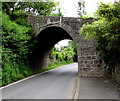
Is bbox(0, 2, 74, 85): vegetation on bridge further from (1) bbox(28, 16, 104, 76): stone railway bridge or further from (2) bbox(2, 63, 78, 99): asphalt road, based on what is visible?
(1) bbox(28, 16, 104, 76): stone railway bridge

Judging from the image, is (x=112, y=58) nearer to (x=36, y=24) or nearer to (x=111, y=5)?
(x=111, y=5)

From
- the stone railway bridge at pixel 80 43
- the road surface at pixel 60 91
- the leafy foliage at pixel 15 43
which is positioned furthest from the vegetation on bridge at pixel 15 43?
the stone railway bridge at pixel 80 43

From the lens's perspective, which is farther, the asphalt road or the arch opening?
the arch opening

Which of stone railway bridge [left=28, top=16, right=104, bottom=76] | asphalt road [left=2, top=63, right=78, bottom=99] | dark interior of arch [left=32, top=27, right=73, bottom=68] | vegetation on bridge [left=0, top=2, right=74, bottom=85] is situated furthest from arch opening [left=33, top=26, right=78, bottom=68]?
asphalt road [left=2, top=63, right=78, bottom=99]

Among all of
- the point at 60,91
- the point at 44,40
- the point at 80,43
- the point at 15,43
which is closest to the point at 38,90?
the point at 60,91

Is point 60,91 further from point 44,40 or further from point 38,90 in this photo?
point 44,40

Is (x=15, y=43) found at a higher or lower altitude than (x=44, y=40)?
lower

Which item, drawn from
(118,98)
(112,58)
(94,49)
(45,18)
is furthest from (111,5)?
(45,18)

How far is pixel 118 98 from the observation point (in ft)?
16.6

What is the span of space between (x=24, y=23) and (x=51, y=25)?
2.52m

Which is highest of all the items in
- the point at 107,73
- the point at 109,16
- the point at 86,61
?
the point at 109,16

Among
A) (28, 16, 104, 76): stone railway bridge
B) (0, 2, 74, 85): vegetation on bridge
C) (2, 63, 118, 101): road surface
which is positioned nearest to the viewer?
(2, 63, 118, 101): road surface

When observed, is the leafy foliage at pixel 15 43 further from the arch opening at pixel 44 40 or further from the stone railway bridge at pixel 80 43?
the stone railway bridge at pixel 80 43

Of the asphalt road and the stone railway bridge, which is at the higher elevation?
the stone railway bridge
